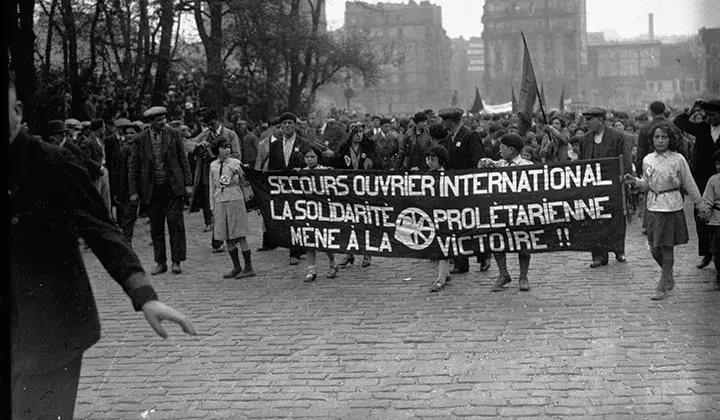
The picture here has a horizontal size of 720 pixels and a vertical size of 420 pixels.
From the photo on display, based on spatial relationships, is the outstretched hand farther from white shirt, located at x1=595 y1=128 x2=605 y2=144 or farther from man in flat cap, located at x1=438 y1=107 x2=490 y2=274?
white shirt, located at x1=595 y1=128 x2=605 y2=144

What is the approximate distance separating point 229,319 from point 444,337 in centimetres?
201

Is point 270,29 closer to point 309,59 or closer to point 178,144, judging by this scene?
point 309,59

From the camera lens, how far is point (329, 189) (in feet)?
32.2

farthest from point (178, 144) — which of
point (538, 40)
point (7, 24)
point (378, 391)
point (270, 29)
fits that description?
point (538, 40)

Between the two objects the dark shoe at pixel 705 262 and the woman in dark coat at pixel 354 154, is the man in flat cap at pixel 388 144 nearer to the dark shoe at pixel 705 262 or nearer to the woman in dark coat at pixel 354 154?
the woman in dark coat at pixel 354 154

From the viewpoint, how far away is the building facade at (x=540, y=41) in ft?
278

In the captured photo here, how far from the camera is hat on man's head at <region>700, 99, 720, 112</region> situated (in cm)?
961

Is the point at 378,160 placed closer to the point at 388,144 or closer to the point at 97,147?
the point at 97,147

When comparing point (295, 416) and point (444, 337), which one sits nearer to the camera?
point (295, 416)

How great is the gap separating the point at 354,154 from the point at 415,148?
3.45 ft

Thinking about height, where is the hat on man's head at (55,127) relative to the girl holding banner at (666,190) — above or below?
above

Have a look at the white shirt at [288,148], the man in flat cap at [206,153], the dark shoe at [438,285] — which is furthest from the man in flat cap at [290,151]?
the dark shoe at [438,285]

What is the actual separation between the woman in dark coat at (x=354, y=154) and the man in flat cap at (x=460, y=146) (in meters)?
1.15

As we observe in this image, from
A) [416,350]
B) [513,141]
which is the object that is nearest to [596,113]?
[513,141]
